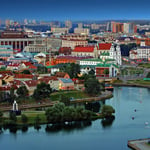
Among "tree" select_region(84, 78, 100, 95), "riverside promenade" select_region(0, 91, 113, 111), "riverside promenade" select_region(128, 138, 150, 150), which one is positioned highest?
"tree" select_region(84, 78, 100, 95)

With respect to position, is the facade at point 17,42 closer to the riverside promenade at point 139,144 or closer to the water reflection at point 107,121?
the water reflection at point 107,121

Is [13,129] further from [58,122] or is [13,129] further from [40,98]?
[40,98]

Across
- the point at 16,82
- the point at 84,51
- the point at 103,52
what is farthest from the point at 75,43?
the point at 16,82

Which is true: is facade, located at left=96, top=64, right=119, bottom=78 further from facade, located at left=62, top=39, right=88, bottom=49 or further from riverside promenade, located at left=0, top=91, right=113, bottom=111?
facade, located at left=62, top=39, right=88, bottom=49

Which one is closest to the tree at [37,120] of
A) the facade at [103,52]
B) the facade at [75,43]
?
the facade at [103,52]

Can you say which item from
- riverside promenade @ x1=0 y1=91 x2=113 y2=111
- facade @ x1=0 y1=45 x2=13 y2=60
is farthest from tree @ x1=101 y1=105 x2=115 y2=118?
facade @ x1=0 y1=45 x2=13 y2=60

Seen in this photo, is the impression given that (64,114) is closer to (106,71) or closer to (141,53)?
(106,71)

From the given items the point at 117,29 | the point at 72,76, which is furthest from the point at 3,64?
the point at 117,29
